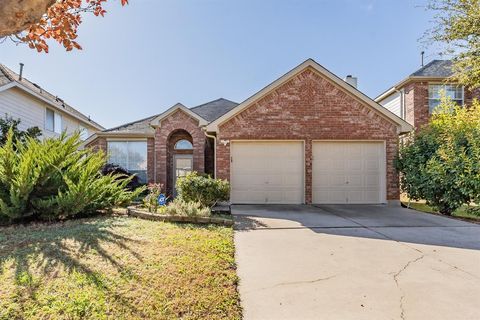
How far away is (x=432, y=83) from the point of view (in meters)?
14.1

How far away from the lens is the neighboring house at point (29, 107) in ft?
42.8

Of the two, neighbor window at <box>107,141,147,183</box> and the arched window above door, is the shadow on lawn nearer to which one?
the arched window above door

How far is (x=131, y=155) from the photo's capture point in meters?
14.0

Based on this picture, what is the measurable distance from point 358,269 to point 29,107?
1760 cm

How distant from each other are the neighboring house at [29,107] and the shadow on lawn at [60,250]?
7.04m

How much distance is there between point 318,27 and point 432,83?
7.23m

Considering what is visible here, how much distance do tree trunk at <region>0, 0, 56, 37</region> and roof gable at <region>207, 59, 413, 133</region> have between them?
8.40m

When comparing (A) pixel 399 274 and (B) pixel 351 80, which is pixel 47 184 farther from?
(B) pixel 351 80

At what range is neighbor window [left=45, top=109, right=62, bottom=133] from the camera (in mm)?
16203

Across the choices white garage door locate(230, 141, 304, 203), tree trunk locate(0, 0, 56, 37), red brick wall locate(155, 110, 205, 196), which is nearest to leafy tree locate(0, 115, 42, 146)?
red brick wall locate(155, 110, 205, 196)

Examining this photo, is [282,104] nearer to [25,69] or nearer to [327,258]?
[327,258]

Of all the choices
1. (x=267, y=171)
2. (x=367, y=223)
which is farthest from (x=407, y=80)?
(x=367, y=223)

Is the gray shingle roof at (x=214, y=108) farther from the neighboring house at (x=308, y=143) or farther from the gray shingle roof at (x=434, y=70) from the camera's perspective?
the gray shingle roof at (x=434, y=70)

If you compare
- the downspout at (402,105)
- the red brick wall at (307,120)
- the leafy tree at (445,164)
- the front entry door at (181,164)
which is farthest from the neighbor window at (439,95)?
the front entry door at (181,164)
